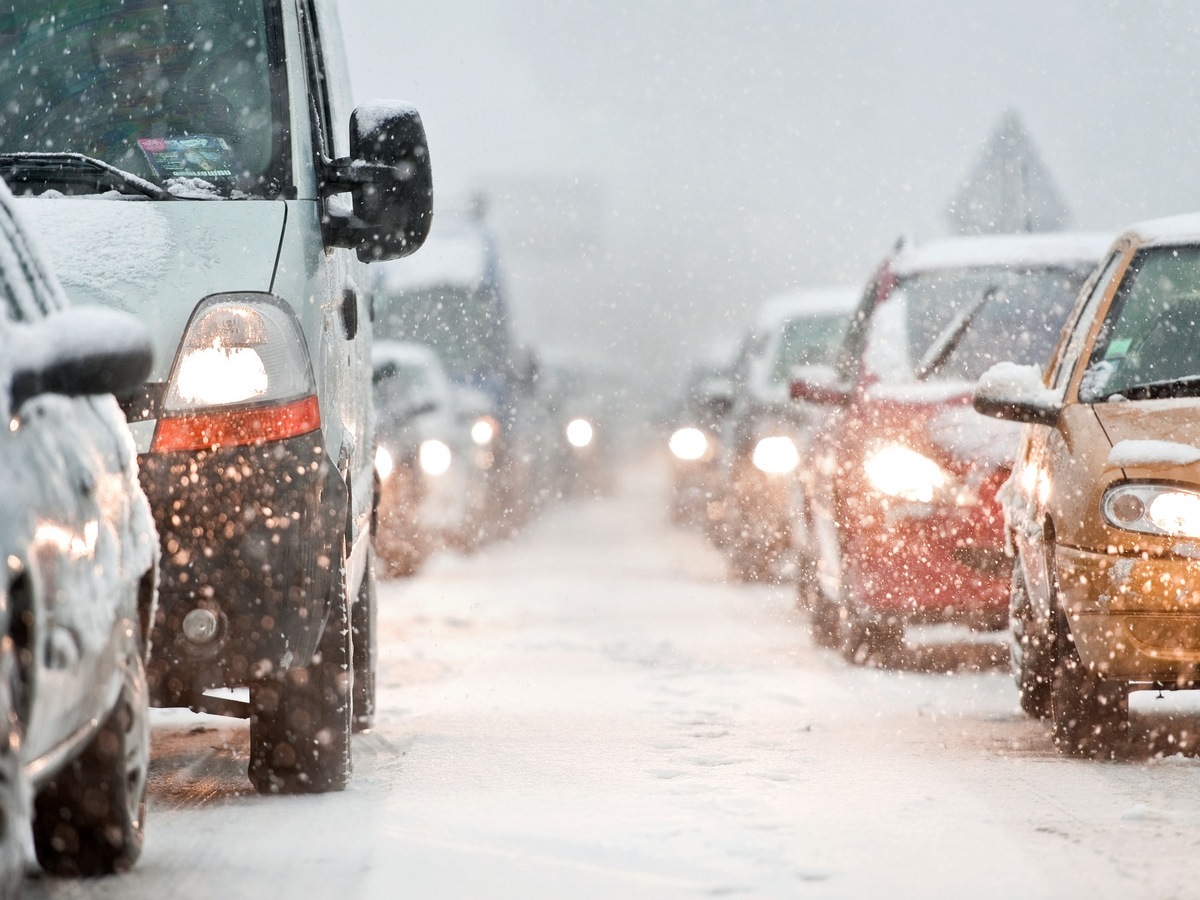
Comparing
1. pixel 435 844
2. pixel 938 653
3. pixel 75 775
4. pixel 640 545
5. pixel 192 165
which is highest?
pixel 192 165

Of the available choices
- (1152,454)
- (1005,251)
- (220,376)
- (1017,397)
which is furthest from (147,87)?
(1005,251)

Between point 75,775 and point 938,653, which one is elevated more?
point 75,775

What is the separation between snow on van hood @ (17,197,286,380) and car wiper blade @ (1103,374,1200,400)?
9.64ft

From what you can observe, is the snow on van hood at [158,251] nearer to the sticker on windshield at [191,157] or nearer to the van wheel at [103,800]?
the sticker on windshield at [191,157]

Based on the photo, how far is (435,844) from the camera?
17.0ft

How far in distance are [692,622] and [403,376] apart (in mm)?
5275

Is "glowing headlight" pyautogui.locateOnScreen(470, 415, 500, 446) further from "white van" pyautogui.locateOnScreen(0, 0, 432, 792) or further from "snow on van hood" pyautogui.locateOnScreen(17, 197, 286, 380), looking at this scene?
"snow on van hood" pyautogui.locateOnScreen(17, 197, 286, 380)

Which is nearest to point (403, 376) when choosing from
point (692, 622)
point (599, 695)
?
point (692, 622)

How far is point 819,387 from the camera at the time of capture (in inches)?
396

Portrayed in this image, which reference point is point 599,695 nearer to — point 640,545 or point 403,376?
point 403,376

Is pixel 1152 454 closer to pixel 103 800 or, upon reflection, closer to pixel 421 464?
pixel 103 800

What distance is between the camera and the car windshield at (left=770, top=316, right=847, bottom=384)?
15.2 metres

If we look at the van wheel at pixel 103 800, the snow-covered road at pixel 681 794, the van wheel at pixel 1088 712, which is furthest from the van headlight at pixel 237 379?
the van wheel at pixel 1088 712

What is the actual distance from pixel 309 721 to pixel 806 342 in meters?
10.0
